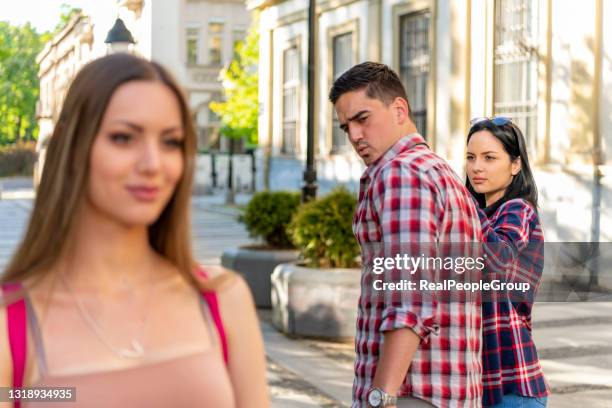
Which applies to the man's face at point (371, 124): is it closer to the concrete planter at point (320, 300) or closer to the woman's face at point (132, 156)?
the woman's face at point (132, 156)

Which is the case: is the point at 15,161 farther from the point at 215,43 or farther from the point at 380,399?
the point at 380,399

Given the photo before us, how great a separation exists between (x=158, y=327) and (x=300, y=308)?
7.72 metres

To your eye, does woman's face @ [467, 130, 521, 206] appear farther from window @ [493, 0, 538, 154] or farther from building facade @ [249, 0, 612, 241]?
window @ [493, 0, 538, 154]

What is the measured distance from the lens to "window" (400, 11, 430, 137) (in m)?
18.0

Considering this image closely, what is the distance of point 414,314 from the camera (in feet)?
9.82

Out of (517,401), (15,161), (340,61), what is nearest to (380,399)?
(517,401)

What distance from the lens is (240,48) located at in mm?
35500

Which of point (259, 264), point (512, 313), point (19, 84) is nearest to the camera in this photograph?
point (512, 313)

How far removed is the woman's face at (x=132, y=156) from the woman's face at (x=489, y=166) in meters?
1.89

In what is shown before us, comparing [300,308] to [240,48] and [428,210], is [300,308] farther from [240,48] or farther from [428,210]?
[240,48]

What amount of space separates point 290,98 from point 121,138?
2338 cm

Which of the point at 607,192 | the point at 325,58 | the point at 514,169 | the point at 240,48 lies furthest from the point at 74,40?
the point at 514,169

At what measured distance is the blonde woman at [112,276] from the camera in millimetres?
1897

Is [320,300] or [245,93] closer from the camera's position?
[320,300]
